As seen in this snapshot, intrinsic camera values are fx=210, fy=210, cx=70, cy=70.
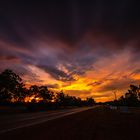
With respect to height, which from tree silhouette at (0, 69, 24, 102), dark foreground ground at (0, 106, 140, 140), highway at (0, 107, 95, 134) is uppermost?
tree silhouette at (0, 69, 24, 102)

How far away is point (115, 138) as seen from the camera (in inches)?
448

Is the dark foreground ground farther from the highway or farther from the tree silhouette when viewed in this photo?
the tree silhouette

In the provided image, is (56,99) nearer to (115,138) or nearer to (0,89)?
(0,89)

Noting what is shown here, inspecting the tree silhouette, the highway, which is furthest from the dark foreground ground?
the tree silhouette

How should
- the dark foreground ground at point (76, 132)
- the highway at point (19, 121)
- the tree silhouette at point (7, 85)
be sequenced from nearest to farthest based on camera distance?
the dark foreground ground at point (76, 132) → the highway at point (19, 121) → the tree silhouette at point (7, 85)

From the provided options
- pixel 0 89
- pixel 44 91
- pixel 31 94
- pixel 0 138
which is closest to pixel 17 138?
pixel 0 138

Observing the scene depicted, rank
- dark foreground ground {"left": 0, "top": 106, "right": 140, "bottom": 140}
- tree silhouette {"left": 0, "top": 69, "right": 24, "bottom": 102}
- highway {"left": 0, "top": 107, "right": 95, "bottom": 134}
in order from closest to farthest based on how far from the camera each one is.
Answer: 1. dark foreground ground {"left": 0, "top": 106, "right": 140, "bottom": 140}
2. highway {"left": 0, "top": 107, "right": 95, "bottom": 134}
3. tree silhouette {"left": 0, "top": 69, "right": 24, "bottom": 102}

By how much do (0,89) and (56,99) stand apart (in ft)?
313

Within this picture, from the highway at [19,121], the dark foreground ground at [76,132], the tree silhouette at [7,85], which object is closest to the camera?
the dark foreground ground at [76,132]

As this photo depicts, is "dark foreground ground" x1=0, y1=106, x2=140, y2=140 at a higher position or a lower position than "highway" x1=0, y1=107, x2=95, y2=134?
lower

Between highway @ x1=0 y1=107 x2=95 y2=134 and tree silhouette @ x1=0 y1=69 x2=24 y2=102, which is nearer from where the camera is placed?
highway @ x1=0 y1=107 x2=95 y2=134

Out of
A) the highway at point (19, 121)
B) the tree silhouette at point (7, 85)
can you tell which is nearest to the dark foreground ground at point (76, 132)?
the highway at point (19, 121)

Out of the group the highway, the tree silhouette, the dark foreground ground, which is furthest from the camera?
the tree silhouette

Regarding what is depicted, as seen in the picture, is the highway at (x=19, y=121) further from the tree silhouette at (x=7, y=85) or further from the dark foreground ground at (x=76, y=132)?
the tree silhouette at (x=7, y=85)
